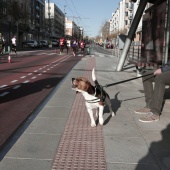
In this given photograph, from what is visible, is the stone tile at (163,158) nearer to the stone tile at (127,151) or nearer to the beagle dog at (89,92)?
the stone tile at (127,151)

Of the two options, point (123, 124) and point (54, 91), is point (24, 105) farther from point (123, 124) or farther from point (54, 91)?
point (123, 124)

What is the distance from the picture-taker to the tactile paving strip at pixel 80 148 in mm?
3625

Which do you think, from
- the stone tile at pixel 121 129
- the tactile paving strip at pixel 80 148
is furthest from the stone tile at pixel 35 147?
the stone tile at pixel 121 129

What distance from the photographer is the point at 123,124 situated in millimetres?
5375

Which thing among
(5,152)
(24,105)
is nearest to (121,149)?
(5,152)

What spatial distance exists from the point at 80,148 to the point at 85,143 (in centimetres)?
22

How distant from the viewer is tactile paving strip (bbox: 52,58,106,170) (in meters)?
3.62

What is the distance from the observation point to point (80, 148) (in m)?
4.19

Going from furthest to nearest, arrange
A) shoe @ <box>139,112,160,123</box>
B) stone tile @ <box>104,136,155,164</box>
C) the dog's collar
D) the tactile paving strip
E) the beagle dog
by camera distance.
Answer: shoe @ <box>139,112,160,123</box> → the dog's collar → the beagle dog → stone tile @ <box>104,136,155,164</box> → the tactile paving strip

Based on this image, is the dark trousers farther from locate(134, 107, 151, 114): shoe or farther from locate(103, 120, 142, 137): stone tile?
locate(103, 120, 142, 137): stone tile

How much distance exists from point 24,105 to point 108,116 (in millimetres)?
2286

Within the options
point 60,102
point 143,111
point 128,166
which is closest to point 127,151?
point 128,166

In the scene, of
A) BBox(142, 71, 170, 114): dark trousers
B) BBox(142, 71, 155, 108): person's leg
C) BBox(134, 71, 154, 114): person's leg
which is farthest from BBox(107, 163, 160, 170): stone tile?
BBox(142, 71, 155, 108): person's leg

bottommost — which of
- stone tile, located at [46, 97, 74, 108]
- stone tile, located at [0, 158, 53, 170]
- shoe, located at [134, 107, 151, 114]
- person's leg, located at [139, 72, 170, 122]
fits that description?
stone tile, located at [0, 158, 53, 170]
